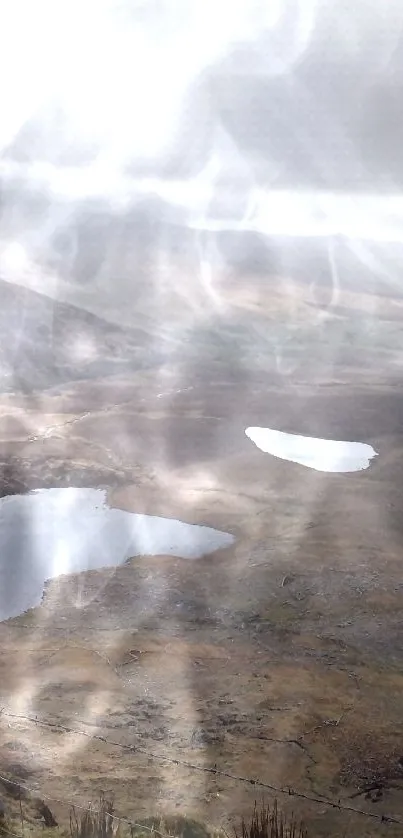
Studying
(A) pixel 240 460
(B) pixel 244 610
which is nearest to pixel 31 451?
(A) pixel 240 460

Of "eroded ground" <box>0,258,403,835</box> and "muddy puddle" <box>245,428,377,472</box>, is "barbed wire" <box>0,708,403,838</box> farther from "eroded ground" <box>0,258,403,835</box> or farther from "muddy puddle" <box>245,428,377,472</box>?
"muddy puddle" <box>245,428,377,472</box>

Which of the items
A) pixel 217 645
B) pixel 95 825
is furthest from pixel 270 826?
pixel 217 645

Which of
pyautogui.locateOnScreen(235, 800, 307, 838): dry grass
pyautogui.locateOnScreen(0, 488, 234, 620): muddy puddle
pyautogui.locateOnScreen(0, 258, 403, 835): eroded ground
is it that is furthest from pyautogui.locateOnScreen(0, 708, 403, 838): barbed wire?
pyautogui.locateOnScreen(0, 488, 234, 620): muddy puddle

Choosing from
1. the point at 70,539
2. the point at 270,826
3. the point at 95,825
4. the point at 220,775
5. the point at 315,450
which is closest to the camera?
the point at 95,825

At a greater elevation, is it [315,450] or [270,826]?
[270,826]

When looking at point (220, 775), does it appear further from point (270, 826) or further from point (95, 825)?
point (95, 825)

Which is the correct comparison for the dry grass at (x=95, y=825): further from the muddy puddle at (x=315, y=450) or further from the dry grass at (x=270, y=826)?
the muddy puddle at (x=315, y=450)

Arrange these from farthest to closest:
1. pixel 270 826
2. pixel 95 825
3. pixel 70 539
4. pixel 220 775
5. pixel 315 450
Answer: pixel 315 450, pixel 70 539, pixel 220 775, pixel 270 826, pixel 95 825
